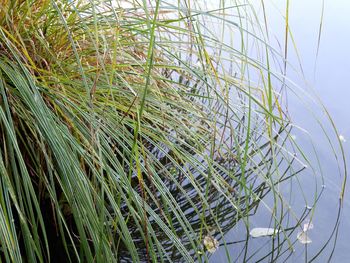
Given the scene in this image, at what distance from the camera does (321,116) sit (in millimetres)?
1540

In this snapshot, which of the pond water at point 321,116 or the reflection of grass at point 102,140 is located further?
the pond water at point 321,116

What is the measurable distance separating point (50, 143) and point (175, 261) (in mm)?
304

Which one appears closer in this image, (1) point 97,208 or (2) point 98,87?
(1) point 97,208

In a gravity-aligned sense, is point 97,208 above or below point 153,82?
below

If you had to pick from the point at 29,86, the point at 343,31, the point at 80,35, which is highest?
the point at 343,31

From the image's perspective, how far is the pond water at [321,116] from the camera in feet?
3.52

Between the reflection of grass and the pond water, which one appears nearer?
the reflection of grass

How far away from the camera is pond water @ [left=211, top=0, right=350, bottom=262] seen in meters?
1.07

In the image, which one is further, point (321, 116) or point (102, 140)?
point (321, 116)

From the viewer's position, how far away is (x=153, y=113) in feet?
3.37

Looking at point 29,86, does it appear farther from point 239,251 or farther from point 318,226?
point 318,226

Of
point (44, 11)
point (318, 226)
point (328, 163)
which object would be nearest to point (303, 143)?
point (328, 163)

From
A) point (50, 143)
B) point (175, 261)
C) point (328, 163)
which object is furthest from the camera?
point (328, 163)

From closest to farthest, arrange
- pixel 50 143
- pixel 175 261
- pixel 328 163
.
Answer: pixel 50 143 → pixel 175 261 → pixel 328 163
